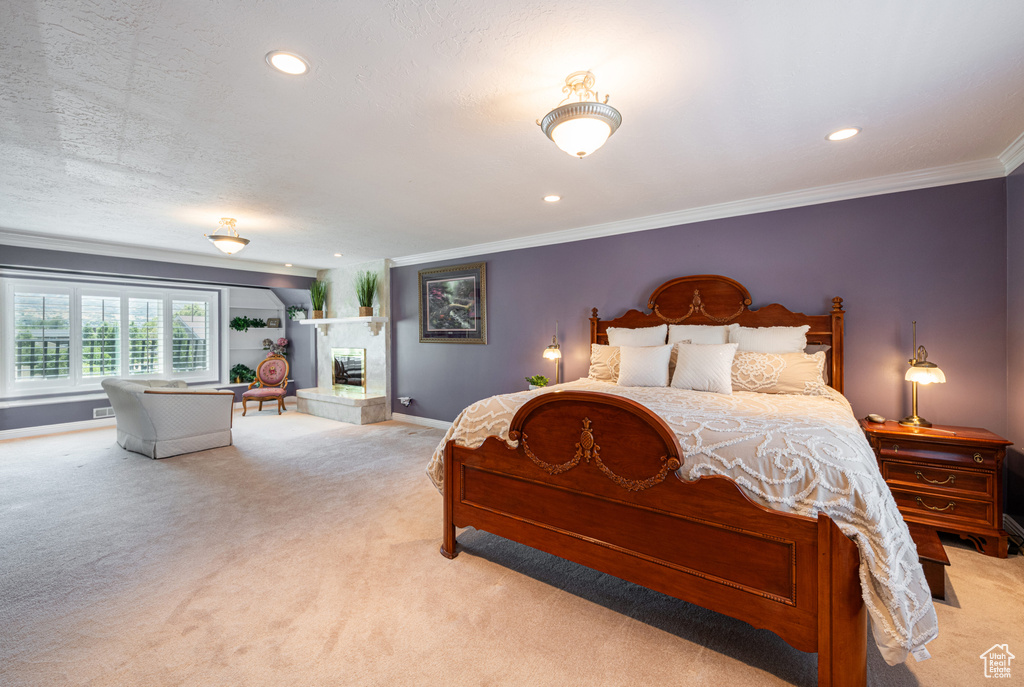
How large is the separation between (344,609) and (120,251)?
606 cm

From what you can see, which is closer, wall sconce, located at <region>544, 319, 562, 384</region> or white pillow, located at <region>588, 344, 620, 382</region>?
white pillow, located at <region>588, 344, 620, 382</region>

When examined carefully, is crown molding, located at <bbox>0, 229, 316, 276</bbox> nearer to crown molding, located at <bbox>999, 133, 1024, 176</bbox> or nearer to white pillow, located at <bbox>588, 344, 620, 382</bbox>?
white pillow, located at <bbox>588, 344, 620, 382</bbox>

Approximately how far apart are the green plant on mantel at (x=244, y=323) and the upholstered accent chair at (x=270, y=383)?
1085mm

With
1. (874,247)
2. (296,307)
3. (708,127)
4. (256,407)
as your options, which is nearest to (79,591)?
(708,127)

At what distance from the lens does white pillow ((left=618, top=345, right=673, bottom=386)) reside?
3.46 m

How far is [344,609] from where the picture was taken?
6.73ft

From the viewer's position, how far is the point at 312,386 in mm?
8492

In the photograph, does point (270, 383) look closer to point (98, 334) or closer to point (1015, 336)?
point (98, 334)

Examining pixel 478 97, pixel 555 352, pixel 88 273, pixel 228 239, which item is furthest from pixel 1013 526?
pixel 88 273

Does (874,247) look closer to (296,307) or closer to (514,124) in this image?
(514,124)

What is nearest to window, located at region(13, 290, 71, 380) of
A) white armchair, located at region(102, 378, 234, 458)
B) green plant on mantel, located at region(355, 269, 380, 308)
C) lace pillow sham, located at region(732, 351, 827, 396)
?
white armchair, located at region(102, 378, 234, 458)

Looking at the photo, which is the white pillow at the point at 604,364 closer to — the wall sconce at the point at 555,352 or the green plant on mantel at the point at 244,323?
the wall sconce at the point at 555,352

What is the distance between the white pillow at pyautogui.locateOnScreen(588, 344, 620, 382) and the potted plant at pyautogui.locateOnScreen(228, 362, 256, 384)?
7004 mm

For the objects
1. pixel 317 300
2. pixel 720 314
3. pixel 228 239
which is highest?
pixel 228 239
